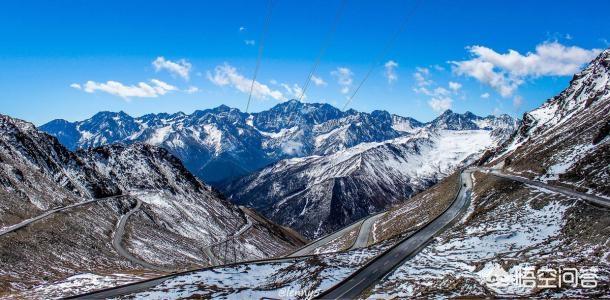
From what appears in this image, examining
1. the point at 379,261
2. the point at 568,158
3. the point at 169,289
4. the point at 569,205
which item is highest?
the point at 568,158

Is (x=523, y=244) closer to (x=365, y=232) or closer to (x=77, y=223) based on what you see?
(x=365, y=232)

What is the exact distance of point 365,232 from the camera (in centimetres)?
13100

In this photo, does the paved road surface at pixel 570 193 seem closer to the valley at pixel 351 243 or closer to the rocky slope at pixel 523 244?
the valley at pixel 351 243

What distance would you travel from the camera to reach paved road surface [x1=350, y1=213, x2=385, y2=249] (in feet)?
379

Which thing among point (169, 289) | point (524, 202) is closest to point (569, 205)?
point (524, 202)

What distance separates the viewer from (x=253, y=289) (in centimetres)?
Result: 5750

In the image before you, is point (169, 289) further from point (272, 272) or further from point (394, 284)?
point (394, 284)

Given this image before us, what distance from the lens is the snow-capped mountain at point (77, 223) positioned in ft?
310

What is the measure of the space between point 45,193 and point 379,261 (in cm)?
11819

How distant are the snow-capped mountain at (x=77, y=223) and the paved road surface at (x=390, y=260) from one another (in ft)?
173

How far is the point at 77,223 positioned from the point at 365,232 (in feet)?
270

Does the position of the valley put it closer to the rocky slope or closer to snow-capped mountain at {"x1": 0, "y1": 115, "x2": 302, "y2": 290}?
the rocky slope

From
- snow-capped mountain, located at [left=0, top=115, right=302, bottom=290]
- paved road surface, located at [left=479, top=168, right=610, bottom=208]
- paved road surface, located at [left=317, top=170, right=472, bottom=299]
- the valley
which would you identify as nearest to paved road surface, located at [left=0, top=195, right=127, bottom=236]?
the valley

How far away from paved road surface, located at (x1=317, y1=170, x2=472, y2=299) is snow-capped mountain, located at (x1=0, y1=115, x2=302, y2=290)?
52.8 metres
